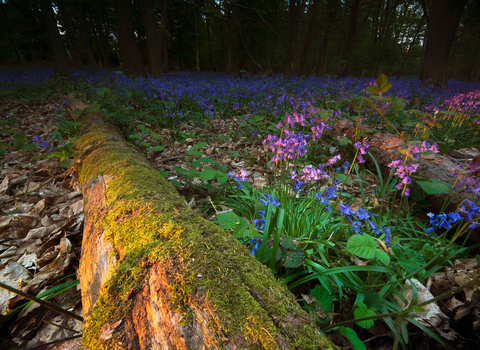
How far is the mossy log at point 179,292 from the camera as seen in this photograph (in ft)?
2.08

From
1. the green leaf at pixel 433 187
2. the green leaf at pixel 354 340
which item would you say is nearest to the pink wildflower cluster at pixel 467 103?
the green leaf at pixel 433 187

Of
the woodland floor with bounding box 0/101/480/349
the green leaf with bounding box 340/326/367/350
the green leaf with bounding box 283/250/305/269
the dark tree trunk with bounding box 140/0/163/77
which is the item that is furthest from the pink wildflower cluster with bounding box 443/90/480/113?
the dark tree trunk with bounding box 140/0/163/77

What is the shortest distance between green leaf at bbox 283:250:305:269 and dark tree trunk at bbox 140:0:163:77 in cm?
961

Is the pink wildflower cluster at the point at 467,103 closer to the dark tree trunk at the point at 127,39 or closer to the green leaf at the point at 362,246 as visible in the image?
the green leaf at the point at 362,246

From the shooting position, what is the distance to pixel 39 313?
121 centimetres

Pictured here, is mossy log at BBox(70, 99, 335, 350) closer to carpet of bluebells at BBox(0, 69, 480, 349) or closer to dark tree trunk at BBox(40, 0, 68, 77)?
carpet of bluebells at BBox(0, 69, 480, 349)

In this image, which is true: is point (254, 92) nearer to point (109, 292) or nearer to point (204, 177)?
Result: point (204, 177)

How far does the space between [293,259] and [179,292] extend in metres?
0.71

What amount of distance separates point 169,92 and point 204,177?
4.56 m

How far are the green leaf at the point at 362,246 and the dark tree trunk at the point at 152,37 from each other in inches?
387

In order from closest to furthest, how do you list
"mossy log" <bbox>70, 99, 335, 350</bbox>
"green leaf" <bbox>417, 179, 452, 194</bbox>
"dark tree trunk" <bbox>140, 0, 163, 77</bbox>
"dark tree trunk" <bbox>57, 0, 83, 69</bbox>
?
"mossy log" <bbox>70, 99, 335, 350</bbox>
"green leaf" <bbox>417, 179, 452, 194</bbox>
"dark tree trunk" <bbox>140, 0, 163, 77</bbox>
"dark tree trunk" <bbox>57, 0, 83, 69</bbox>

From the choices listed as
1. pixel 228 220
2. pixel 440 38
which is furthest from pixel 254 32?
pixel 228 220

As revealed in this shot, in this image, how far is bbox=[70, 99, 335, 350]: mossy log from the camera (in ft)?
2.08

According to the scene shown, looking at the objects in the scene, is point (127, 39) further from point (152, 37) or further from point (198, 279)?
point (198, 279)
